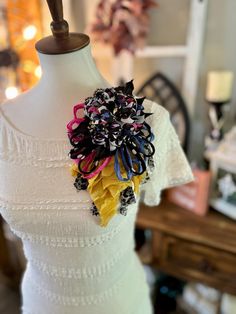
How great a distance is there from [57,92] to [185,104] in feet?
2.61

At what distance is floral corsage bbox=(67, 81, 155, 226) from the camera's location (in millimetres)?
513

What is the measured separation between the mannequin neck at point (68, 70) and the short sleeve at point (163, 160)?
15 cm

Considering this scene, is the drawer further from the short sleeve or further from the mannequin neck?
the mannequin neck

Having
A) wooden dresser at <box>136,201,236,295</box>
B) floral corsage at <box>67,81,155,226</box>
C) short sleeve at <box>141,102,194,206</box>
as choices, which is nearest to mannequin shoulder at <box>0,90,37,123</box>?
floral corsage at <box>67,81,155,226</box>

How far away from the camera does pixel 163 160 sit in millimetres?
716

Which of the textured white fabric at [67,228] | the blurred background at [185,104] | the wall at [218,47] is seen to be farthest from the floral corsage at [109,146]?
the wall at [218,47]

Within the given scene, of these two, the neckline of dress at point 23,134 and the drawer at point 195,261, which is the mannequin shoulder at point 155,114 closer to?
the neckline of dress at point 23,134

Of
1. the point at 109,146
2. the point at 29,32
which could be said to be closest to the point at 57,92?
the point at 109,146

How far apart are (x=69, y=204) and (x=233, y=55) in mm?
953

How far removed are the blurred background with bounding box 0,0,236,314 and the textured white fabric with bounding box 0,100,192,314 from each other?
410 mm

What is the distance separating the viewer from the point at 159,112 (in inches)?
26.1

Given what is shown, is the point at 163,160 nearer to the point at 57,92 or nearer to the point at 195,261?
the point at 57,92

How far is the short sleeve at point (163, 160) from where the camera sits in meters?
0.66

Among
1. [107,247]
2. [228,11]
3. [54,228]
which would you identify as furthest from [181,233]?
[228,11]
